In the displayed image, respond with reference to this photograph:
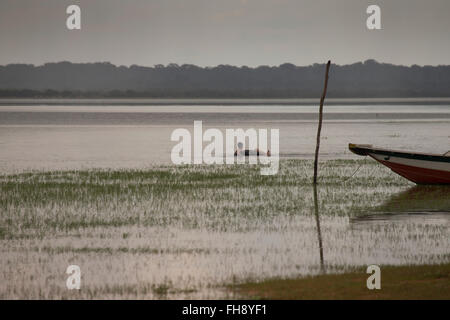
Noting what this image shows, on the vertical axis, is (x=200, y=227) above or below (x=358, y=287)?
below

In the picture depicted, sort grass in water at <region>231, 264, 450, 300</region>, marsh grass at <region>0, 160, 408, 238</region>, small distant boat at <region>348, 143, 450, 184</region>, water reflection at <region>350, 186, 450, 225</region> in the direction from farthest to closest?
small distant boat at <region>348, 143, 450, 184</region>, water reflection at <region>350, 186, 450, 225</region>, marsh grass at <region>0, 160, 408, 238</region>, grass in water at <region>231, 264, 450, 300</region>

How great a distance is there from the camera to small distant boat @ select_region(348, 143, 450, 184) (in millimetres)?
29047

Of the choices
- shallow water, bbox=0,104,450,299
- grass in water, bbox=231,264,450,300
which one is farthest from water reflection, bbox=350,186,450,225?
grass in water, bbox=231,264,450,300

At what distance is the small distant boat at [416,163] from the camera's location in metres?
29.0

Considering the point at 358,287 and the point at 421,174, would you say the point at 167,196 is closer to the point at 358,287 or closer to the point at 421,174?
the point at 421,174

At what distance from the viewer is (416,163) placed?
2939 centimetres

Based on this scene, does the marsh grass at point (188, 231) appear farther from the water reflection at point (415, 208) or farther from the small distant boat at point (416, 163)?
the small distant boat at point (416, 163)

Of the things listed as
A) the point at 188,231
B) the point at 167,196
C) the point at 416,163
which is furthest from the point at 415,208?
the point at 167,196

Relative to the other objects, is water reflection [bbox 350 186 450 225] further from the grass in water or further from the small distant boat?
the grass in water

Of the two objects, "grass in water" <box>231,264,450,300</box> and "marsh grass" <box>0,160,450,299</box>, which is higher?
"grass in water" <box>231,264,450,300</box>

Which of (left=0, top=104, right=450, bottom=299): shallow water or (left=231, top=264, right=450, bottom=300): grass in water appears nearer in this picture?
(left=231, top=264, right=450, bottom=300): grass in water

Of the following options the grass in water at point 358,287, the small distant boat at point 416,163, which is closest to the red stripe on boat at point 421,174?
the small distant boat at point 416,163

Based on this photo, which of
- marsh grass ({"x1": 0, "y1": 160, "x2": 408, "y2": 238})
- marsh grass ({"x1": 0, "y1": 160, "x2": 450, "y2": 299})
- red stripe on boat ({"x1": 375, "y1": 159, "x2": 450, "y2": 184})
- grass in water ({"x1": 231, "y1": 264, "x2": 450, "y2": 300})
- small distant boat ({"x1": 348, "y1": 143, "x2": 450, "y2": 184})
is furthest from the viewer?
red stripe on boat ({"x1": 375, "y1": 159, "x2": 450, "y2": 184})
